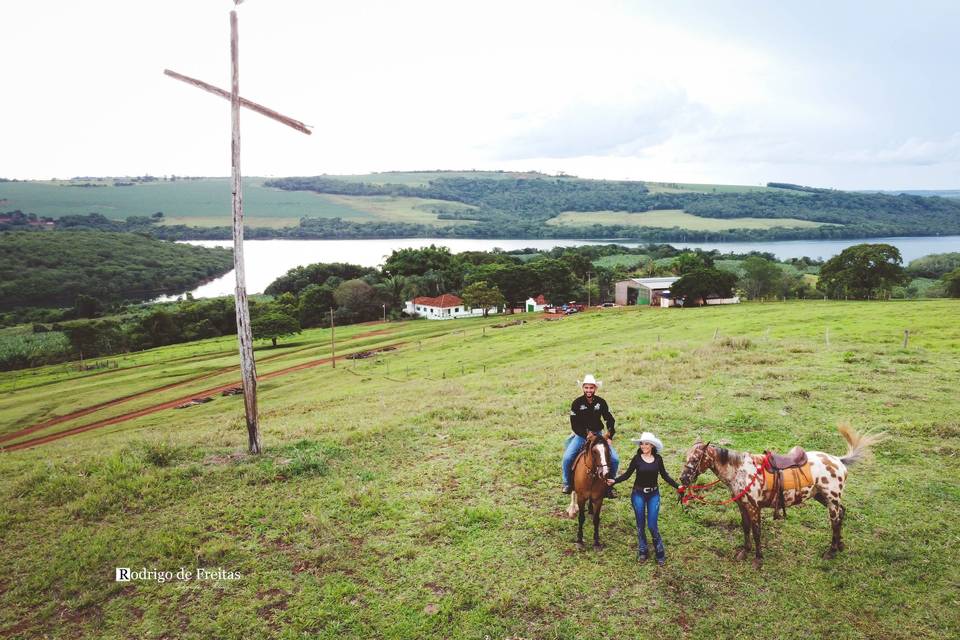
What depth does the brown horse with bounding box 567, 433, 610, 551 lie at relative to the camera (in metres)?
8.84

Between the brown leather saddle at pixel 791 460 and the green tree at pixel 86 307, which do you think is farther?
the green tree at pixel 86 307

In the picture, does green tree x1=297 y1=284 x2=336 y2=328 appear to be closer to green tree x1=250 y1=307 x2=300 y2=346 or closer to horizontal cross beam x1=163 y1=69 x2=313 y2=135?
green tree x1=250 y1=307 x2=300 y2=346

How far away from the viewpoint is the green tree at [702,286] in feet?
206

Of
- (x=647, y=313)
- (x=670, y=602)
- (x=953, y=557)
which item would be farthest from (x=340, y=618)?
(x=647, y=313)

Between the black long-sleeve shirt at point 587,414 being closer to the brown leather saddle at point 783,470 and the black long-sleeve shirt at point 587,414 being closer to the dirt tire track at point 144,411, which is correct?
the brown leather saddle at point 783,470

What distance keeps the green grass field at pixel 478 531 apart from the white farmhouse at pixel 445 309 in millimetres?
60537

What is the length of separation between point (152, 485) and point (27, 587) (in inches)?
130

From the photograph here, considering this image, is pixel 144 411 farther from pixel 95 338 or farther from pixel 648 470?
pixel 95 338

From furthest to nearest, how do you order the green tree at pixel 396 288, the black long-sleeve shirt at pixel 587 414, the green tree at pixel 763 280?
1. the green tree at pixel 396 288
2. the green tree at pixel 763 280
3. the black long-sleeve shirt at pixel 587 414

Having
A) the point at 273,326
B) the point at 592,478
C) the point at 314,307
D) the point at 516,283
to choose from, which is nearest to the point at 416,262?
the point at 314,307

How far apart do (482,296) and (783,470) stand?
2736 inches

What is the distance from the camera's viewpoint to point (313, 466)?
13180 millimetres

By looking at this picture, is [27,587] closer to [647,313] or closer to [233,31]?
[233,31]

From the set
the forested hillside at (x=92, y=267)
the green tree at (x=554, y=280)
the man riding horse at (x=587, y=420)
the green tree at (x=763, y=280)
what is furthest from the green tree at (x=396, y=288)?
the man riding horse at (x=587, y=420)
